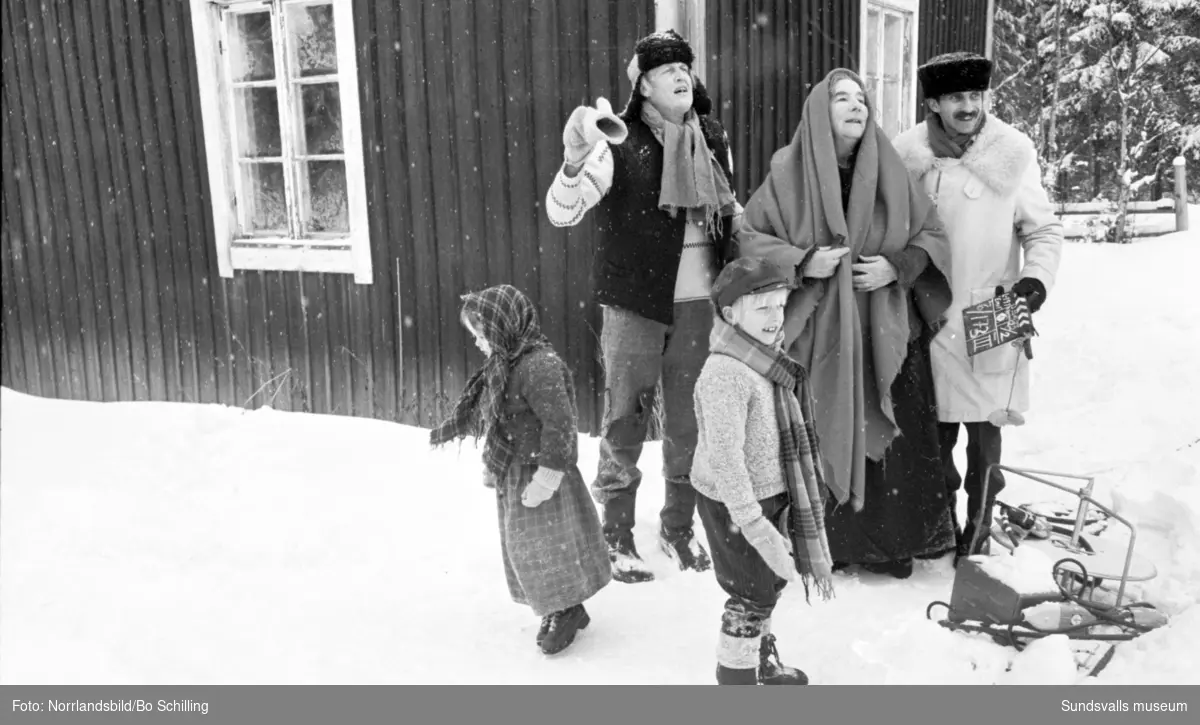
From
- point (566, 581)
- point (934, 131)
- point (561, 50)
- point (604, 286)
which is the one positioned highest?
point (561, 50)

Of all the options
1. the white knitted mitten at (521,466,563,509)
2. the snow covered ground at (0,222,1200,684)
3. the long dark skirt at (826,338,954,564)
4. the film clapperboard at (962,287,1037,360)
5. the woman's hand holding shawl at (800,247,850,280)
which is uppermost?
the woman's hand holding shawl at (800,247,850,280)

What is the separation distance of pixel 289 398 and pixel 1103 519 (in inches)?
191

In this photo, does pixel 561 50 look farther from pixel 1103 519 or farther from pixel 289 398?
pixel 1103 519

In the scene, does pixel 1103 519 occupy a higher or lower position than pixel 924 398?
lower

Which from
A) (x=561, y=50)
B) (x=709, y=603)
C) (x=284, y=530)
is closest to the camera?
(x=709, y=603)

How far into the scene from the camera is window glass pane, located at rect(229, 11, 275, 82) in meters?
6.05

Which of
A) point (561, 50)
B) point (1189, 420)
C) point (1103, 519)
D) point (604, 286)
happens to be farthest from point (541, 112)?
point (1189, 420)

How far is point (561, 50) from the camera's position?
5.07 m

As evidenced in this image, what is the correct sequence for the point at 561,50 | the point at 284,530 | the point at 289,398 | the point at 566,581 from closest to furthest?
the point at 566,581
the point at 284,530
the point at 561,50
the point at 289,398

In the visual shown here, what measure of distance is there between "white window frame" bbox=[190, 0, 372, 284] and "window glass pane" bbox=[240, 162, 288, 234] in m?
0.08

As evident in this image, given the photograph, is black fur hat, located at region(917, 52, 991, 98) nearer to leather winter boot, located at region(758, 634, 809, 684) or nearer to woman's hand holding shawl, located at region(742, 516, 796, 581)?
woman's hand holding shawl, located at region(742, 516, 796, 581)

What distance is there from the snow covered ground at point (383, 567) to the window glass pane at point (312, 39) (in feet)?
7.22

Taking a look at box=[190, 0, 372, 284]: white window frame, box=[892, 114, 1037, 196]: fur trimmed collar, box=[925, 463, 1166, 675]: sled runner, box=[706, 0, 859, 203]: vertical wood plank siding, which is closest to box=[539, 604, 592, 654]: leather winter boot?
box=[925, 463, 1166, 675]: sled runner

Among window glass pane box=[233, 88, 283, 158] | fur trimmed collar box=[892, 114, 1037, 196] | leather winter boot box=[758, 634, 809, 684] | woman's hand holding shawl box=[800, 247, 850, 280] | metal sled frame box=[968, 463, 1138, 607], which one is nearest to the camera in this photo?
leather winter boot box=[758, 634, 809, 684]
